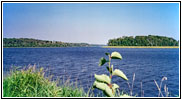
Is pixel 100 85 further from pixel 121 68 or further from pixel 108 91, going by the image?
pixel 121 68

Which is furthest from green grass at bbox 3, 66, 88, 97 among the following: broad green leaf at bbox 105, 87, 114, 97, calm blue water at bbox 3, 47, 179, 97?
broad green leaf at bbox 105, 87, 114, 97

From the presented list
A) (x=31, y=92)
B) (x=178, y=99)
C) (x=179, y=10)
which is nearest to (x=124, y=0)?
(x=179, y=10)

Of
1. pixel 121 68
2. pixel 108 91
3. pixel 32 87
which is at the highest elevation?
pixel 108 91

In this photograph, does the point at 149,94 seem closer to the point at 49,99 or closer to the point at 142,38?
the point at 49,99

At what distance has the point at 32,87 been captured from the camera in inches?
151

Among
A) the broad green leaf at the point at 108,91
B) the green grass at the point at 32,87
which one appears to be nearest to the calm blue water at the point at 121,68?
the green grass at the point at 32,87

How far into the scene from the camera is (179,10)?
9.16 feet

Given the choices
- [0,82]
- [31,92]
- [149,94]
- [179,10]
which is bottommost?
[149,94]

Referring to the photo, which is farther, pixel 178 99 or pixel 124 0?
pixel 124 0

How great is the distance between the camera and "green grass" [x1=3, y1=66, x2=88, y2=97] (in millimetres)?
3807

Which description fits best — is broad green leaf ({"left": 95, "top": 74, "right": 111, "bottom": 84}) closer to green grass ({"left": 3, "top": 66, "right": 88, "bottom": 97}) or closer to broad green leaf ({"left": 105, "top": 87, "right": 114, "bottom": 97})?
broad green leaf ({"left": 105, "top": 87, "right": 114, "bottom": 97})

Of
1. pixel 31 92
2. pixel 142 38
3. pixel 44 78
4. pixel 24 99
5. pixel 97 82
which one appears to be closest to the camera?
pixel 97 82

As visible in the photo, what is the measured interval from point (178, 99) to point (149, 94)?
27.4 feet

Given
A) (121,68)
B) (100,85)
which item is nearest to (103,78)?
(100,85)
